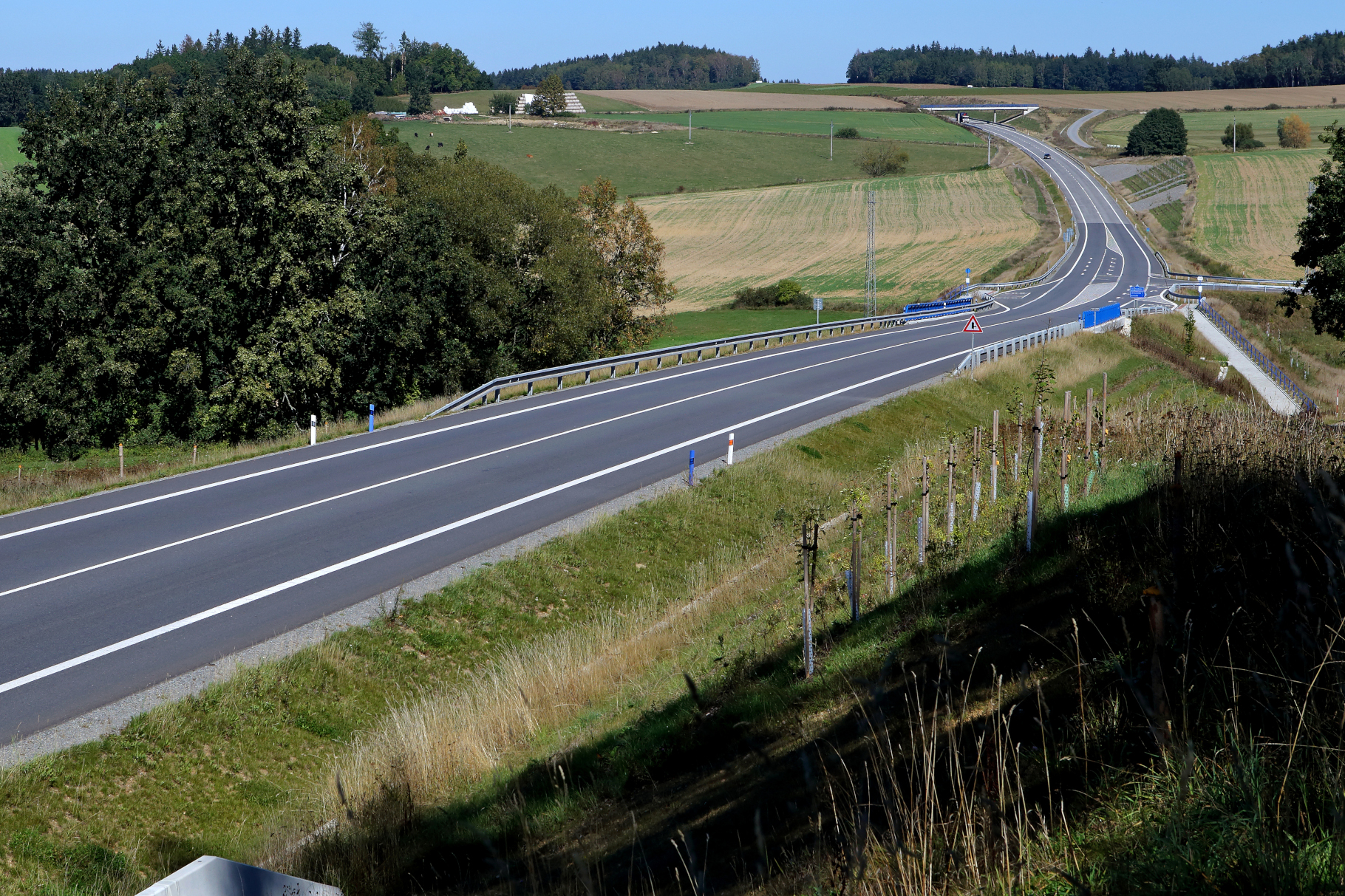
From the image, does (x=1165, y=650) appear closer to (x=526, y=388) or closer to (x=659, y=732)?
(x=659, y=732)

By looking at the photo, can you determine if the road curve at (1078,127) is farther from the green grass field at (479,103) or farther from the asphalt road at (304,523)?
the asphalt road at (304,523)

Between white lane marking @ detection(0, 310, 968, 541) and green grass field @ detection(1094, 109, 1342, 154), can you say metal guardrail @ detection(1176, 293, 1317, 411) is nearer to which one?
white lane marking @ detection(0, 310, 968, 541)

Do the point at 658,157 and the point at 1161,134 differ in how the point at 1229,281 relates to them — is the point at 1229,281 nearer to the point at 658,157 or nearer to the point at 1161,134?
the point at 1161,134

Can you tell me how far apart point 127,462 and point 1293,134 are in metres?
144

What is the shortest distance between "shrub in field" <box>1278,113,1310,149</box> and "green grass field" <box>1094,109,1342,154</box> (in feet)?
4.81

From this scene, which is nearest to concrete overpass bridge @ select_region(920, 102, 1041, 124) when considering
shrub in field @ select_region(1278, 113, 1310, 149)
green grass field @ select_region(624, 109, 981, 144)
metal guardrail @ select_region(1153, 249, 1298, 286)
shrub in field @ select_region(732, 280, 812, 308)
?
green grass field @ select_region(624, 109, 981, 144)

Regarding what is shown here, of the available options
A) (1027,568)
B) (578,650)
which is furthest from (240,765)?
(1027,568)

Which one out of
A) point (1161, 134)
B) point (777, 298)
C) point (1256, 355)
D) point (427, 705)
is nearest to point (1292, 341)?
point (1256, 355)

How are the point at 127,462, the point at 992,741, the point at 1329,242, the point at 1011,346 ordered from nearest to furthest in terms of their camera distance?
the point at 992,741 → the point at 1329,242 → the point at 127,462 → the point at 1011,346

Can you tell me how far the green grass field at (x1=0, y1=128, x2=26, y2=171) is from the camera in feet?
283

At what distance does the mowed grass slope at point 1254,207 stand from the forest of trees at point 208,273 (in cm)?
6729

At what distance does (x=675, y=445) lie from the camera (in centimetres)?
2466

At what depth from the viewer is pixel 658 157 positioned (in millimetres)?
142250

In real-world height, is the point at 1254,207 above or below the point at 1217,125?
below
